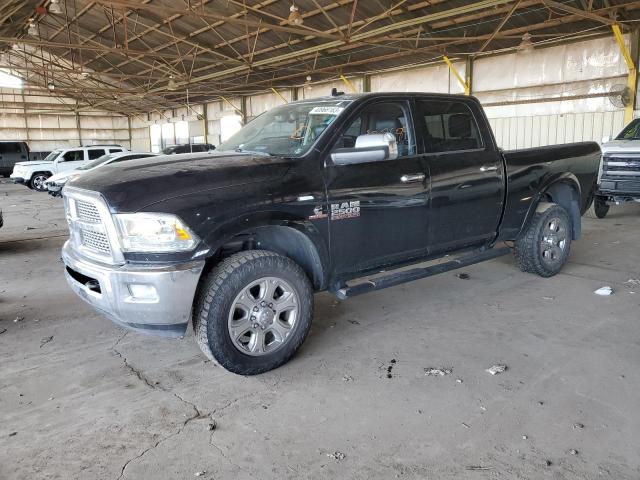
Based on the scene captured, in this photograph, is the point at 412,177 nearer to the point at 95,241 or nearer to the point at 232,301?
the point at 232,301

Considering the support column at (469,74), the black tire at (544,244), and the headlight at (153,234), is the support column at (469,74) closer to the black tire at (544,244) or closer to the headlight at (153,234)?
the black tire at (544,244)

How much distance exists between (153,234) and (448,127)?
107 inches

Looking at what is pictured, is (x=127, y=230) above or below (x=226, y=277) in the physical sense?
above

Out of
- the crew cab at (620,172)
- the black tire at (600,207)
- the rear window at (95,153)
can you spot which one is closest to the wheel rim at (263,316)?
the crew cab at (620,172)

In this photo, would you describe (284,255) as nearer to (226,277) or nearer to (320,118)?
(226,277)

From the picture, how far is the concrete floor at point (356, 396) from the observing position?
8.01 feet

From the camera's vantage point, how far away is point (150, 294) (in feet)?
9.64

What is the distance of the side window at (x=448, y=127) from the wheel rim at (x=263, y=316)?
5.70 ft

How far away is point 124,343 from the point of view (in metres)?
3.95

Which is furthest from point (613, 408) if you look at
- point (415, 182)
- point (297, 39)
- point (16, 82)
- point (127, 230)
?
point (16, 82)

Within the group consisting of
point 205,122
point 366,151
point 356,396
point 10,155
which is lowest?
point 356,396

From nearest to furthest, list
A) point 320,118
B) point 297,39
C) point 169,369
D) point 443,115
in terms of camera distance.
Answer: point 169,369 → point 320,118 → point 443,115 → point 297,39

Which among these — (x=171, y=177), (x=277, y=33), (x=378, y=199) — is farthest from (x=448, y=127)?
(x=277, y=33)

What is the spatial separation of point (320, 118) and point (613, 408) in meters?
2.69
